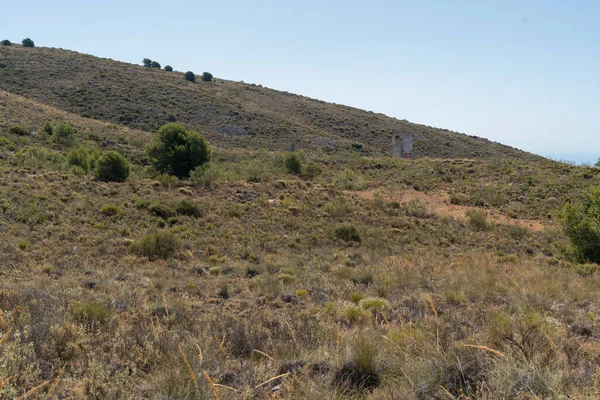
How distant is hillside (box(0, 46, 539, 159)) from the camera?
2089 inches

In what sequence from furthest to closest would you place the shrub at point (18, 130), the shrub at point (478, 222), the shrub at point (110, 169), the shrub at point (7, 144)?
the shrub at point (18, 130)
the shrub at point (7, 144)
the shrub at point (110, 169)
the shrub at point (478, 222)

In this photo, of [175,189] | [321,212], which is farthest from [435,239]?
[175,189]

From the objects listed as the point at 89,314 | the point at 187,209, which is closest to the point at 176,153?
the point at 187,209

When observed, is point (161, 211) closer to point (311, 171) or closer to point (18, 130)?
point (311, 171)

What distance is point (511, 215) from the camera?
2633 centimetres

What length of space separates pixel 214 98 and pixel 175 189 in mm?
43172

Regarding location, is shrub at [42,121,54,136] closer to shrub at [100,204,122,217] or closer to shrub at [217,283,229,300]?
shrub at [100,204,122,217]

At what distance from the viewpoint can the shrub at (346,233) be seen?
59.2 feet

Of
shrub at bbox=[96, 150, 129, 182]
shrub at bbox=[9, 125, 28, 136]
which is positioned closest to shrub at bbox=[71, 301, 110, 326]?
shrub at bbox=[96, 150, 129, 182]

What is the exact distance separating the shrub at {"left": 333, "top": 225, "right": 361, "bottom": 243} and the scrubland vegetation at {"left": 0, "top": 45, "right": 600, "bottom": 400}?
0.33 ft

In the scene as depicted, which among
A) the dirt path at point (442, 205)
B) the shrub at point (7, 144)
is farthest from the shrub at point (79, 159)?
the dirt path at point (442, 205)

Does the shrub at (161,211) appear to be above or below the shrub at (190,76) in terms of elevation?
below

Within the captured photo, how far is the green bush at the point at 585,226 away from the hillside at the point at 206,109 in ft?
133

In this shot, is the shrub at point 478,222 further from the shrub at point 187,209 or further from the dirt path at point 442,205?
the shrub at point 187,209
